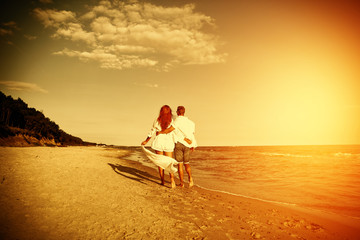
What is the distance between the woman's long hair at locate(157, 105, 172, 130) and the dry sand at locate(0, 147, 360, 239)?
2170 mm

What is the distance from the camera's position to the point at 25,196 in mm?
3926

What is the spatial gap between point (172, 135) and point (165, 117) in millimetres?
677

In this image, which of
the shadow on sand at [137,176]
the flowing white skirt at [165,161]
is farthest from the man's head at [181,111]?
the shadow on sand at [137,176]

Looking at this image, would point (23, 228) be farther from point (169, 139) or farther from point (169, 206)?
point (169, 139)

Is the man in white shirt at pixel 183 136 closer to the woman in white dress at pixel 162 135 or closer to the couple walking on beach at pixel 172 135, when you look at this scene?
the couple walking on beach at pixel 172 135

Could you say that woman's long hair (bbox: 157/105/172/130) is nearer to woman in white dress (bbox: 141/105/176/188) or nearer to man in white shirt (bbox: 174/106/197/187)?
woman in white dress (bbox: 141/105/176/188)

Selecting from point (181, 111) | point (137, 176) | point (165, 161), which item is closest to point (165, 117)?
point (181, 111)

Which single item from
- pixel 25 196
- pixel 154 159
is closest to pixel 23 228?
pixel 25 196

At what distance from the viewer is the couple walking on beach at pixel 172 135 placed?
6520 millimetres

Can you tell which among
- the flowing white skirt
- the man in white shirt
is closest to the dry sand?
the flowing white skirt

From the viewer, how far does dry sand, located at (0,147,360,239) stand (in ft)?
9.64

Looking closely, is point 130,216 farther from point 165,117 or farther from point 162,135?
point 165,117

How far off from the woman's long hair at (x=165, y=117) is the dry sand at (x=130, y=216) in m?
2.17

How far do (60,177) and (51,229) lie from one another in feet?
10.9
